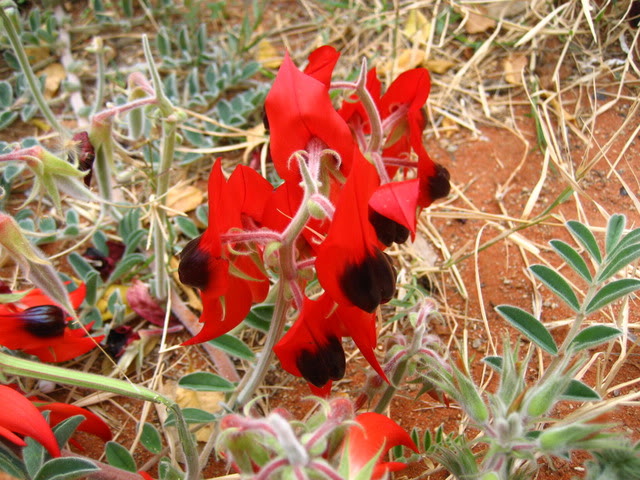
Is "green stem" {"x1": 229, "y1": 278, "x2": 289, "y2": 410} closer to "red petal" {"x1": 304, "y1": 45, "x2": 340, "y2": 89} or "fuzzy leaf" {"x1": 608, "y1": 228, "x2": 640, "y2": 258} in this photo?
"red petal" {"x1": 304, "y1": 45, "x2": 340, "y2": 89}

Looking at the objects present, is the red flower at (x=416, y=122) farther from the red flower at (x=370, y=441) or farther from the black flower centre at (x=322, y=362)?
the red flower at (x=370, y=441)

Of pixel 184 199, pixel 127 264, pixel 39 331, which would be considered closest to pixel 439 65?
pixel 184 199

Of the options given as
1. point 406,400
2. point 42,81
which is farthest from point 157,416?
point 42,81

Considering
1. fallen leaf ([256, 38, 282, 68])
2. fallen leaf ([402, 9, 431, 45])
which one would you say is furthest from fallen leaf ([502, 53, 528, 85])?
fallen leaf ([256, 38, 282, 68])

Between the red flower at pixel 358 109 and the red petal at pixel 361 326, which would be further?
the red flower at pixel 358 109

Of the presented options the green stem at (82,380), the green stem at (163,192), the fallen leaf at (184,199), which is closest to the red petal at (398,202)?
the green stem at (82,380)

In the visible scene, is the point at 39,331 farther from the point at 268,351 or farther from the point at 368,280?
the point at 368,280
